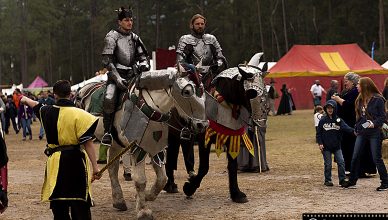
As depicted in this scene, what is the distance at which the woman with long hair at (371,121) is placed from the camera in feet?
34.2

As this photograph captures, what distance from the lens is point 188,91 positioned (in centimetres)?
800

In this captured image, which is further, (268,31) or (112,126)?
(268,31)

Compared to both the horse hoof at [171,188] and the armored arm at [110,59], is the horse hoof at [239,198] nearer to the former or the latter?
the horse hoof at [171,188]

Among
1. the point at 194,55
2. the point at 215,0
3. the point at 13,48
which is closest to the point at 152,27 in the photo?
the point at 215,0

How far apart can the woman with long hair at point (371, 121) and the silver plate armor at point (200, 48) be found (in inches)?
90.6

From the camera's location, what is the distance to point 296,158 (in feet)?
51.6

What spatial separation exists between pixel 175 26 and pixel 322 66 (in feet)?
125

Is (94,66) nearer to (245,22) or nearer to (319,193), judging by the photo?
(245,22)

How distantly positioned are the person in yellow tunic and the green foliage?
157ft

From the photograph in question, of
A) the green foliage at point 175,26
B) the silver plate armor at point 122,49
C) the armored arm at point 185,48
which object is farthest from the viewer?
the green foliage at point 175,26

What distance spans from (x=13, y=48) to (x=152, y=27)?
82.0 ft

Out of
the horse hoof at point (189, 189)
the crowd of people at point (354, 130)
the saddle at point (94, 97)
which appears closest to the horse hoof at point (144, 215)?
the saddle at point (94, 97)

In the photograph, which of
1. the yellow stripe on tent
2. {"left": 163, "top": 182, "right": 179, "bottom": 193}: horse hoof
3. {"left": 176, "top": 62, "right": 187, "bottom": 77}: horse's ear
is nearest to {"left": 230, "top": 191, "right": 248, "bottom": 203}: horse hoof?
{"left": 163, "top": 182, "right": 179, "bottom": 193}: horse hoof

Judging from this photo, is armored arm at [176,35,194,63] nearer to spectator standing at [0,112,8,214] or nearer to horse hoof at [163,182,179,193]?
horse hoof at [163,182,179,193]
